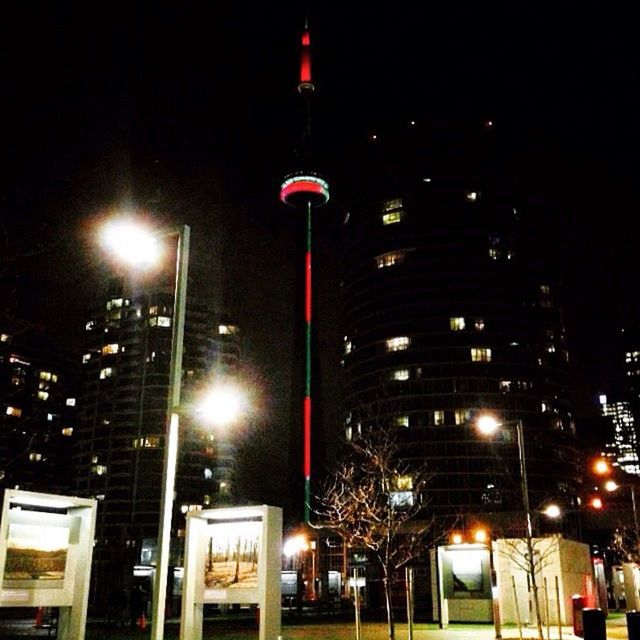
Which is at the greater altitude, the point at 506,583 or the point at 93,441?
the point at 93,441

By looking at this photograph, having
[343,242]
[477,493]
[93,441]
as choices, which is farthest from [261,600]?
[343,242]

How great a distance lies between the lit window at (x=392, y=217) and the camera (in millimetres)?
142375

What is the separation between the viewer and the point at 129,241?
11.4 m

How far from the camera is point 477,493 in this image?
122 meters

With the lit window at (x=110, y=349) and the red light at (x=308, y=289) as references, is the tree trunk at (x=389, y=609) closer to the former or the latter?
the red light at (x=308, y=289)

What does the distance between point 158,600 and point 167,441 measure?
2.23 meters

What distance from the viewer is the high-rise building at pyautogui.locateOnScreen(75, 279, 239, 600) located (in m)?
121

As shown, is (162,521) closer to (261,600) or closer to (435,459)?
(261,600)

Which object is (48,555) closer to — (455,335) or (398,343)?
(455,335)

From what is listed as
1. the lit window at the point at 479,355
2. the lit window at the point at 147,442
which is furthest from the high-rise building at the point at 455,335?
the lit window at the point at 147,442

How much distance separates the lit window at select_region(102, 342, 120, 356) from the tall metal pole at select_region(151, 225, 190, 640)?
13015 cm

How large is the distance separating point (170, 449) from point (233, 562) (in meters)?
6.80

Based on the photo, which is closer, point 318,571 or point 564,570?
point 564,570

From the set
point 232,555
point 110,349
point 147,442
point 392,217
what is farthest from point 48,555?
point 392,217
